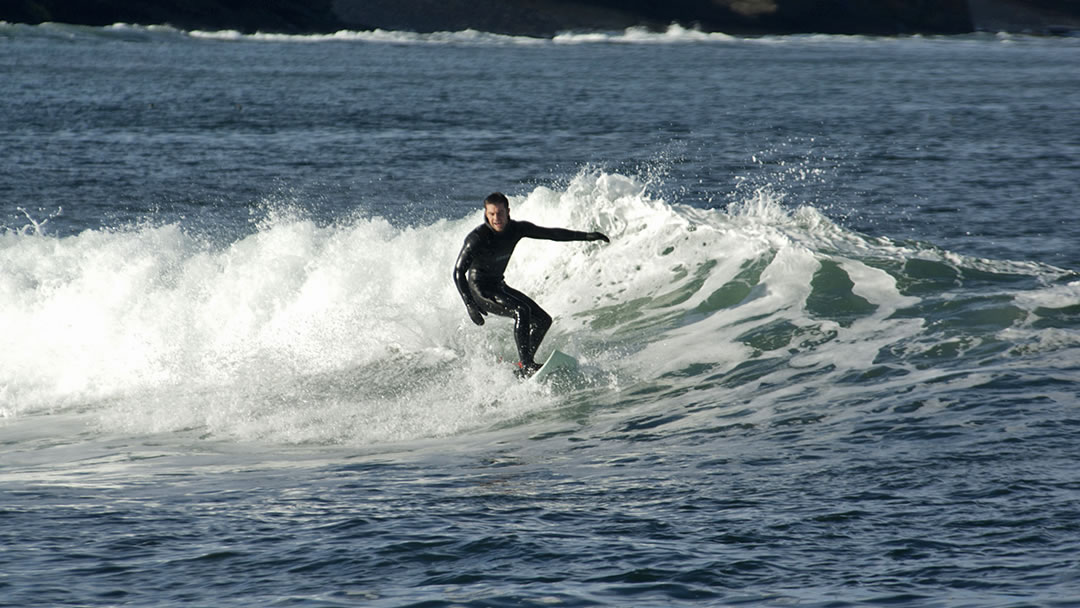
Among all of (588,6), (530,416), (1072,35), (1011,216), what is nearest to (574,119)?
(1011,216)

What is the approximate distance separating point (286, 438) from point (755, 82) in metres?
45.8

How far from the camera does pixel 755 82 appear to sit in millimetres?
Result: 54062

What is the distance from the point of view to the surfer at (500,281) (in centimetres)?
1223

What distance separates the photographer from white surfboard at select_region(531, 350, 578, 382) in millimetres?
12078

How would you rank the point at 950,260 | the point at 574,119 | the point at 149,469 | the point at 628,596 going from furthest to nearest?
1. the point at 574,119
2. the point at 950,260
3. the point at 149,469
4. the point at 628,596

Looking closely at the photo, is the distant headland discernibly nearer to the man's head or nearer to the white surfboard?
the man's head

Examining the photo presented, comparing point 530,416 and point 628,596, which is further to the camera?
point 530,416

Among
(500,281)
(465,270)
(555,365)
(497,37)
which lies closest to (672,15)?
(497,37)

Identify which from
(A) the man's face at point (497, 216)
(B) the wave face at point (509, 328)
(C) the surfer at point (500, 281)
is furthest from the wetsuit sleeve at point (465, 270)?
(B) the wave face at point (509, 328)

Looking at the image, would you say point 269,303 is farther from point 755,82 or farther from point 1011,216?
point 755,82

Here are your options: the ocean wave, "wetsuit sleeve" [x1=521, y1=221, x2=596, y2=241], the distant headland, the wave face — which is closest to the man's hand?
the wave face

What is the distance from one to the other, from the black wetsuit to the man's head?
0.14 m

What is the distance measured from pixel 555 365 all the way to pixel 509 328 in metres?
2.43

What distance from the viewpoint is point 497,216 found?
12.0 meters
